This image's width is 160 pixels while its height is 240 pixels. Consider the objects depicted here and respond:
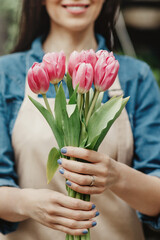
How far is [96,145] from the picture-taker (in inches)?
38.8

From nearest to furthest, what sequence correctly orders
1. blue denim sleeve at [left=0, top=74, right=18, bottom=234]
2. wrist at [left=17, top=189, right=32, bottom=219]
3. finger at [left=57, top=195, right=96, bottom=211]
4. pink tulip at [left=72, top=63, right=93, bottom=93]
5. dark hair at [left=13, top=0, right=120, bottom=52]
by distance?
1. pink tulip at [left=72, top=63, right=93, bottom=93]
2. finger at [left=57, top=195, right=96, bottom=211]
3. wrist at [left=17, top=189, right=32, bottom=219]
4. blue denim sleeve at [left=0, top=74, right=18, bottom=234]
5. dark hair at [left=13, top=0, right=120, bottom=52]

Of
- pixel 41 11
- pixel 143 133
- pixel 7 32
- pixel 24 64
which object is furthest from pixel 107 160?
pixel 7 32

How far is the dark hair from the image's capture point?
148 centimetres

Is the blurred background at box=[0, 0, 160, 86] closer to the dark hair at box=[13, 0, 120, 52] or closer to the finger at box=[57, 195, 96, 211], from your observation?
the dark hair at box=[13, 0, 120, 52]

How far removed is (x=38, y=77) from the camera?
902mm

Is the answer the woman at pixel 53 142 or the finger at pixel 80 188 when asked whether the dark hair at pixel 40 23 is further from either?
the finger at pixel 80 188

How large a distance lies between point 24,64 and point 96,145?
57 centimetres

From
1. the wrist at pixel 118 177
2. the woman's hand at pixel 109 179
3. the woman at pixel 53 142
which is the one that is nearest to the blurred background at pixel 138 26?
the woman at pixel 53 142

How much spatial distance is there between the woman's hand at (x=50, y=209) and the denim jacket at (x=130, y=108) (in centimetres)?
7

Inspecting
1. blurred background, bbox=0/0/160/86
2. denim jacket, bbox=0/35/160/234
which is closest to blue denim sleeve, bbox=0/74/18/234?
denim jacket, bbox=0/35/160/234

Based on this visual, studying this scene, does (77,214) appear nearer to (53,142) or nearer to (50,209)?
(50,209)

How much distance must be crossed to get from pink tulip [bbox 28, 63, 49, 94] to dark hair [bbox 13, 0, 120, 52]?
24.8 inches

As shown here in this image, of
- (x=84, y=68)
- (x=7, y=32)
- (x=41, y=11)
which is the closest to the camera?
(x=84, y=68)

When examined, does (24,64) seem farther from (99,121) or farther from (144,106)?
(99,121)
